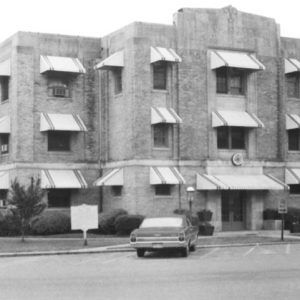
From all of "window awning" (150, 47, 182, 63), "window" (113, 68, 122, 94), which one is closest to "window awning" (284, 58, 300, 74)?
"window awning" (150, 47, 182, 63)

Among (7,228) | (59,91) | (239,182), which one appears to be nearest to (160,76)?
(59,91)

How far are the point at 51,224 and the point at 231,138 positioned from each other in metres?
12.0

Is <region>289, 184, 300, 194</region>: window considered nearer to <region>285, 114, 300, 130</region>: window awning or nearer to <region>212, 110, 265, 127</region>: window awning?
<region>285, 114, 300, 130</region>: window awning

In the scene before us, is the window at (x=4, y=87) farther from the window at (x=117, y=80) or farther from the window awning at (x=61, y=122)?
the window at (x=117, y=80)

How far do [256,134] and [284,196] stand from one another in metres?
4.34

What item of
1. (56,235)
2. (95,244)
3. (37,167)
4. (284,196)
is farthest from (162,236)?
(284,196)

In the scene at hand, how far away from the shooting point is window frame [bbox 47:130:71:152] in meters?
43.9

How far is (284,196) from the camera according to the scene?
45.8 metres

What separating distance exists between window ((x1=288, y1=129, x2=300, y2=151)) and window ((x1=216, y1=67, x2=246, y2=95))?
4748mm

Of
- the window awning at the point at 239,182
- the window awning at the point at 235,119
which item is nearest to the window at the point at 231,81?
the window awning at the point at 235,119

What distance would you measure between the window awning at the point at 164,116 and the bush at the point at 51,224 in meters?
7.39

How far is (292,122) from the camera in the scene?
46094mm

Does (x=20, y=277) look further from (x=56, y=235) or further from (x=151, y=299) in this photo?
(x=56, y=235)

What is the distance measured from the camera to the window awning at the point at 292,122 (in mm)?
45888
